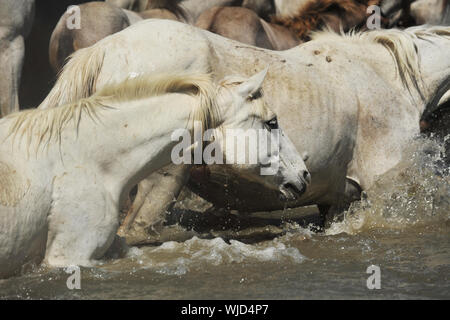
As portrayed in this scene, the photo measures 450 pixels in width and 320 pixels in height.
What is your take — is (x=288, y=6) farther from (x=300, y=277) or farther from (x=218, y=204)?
(x=300, y=277)

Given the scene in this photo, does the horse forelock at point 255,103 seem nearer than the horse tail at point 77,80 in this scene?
Yes

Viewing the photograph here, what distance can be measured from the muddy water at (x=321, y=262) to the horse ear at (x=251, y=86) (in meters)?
0.88

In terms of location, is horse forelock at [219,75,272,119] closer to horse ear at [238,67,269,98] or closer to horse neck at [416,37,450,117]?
horse ear at [238,67,269,98]

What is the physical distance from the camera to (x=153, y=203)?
523 centimetres

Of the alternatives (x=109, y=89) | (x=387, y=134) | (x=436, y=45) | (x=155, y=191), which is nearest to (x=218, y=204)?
(x=155, y=191)

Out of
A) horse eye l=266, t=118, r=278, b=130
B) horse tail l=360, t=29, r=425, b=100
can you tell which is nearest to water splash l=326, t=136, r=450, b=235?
horse tail l=360, t=29, r=425, b=100

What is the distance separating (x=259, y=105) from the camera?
173 inches

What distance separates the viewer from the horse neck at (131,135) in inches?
161

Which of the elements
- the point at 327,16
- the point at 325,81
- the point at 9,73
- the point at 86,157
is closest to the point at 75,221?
the point at 86,157

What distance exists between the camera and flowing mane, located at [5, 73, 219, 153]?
13.3 ft

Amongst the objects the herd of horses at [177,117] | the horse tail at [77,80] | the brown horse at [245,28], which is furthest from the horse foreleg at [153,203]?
the brown horse at [245,28]

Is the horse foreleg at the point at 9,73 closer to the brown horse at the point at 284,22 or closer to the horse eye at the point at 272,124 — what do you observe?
the brown horse at the point at 284,22

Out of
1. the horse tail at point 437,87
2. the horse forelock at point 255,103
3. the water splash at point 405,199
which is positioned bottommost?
the water splash at point 405,199

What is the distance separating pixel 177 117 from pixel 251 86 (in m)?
0.48
